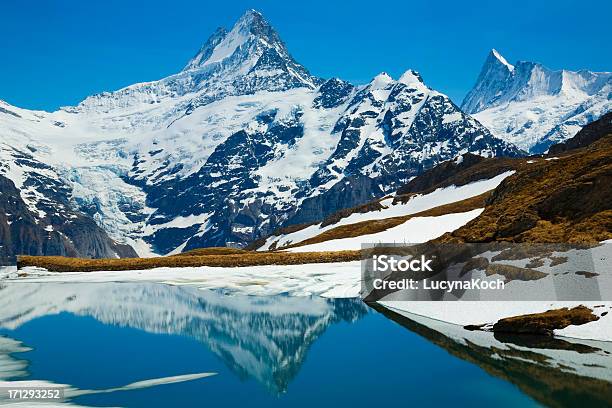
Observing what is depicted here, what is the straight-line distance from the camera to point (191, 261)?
96875 mm

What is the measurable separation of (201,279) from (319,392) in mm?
52593

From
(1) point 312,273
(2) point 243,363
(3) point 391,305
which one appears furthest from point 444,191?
(2) point 243,363

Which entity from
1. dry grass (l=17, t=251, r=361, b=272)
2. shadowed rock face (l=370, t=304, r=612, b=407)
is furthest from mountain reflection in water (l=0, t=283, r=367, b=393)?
dry grass (l=17, t=251, r=361, b=272)

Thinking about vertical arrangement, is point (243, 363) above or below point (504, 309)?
below

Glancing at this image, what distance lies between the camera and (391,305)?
49.2 m

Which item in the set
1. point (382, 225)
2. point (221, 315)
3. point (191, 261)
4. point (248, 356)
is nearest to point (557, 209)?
point (248, 356)

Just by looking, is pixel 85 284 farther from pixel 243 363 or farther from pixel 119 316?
pixel 243 363

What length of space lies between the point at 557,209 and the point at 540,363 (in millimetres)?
18414

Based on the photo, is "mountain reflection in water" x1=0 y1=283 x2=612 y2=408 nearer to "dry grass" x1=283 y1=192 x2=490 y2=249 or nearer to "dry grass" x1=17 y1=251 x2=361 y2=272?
"dry grass" x1=17 y1=251 x2=361 y2=272

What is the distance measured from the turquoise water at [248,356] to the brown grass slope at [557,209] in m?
10.9

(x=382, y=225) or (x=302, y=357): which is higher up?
(x=382, y=225)

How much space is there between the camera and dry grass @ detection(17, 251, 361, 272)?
9150cm

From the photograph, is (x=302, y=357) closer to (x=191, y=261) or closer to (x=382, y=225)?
(x=191, y=261)

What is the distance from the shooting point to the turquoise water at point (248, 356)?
25594 millimetres
